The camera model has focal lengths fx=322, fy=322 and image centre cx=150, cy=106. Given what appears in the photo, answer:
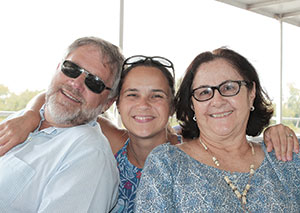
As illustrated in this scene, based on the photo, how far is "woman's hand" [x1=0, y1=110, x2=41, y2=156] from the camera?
72.3 inches

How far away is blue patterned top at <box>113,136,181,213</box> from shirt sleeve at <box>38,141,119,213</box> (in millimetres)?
302

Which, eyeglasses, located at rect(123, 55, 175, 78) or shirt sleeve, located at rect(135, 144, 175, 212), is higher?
eyeglasses, located at rect(123, 55, 175, 78)

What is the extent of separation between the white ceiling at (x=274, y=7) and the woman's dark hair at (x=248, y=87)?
255 inches

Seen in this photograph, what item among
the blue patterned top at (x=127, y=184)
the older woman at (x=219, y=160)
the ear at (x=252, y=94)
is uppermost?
the ear at (x=252, y=94)

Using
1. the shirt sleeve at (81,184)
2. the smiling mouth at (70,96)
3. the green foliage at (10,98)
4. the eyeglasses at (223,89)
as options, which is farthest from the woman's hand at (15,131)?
the green foliage at (10,98)

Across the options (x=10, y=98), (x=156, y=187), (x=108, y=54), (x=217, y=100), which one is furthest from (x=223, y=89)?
(x=10, y=98)

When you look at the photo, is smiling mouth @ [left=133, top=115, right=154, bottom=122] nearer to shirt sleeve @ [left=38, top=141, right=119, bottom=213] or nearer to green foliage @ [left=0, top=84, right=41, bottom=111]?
shirt sleeve @ [left=38, top=141, right=119, bottom=213]

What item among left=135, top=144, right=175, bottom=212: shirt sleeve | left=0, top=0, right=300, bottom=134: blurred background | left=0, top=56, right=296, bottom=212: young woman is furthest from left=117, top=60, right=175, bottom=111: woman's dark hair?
left=0, top=0, right=300, bottom=134: blurred background

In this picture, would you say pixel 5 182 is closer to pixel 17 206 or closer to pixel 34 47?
pixel 17 206

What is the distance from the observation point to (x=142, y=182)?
1.60 meters

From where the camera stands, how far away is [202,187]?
5.19ft

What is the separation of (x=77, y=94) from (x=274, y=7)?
26.5 feet

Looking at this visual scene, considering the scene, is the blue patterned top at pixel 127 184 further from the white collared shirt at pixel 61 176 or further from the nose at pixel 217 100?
the nose at pixel 217 100

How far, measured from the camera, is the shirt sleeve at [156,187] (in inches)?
59.4
